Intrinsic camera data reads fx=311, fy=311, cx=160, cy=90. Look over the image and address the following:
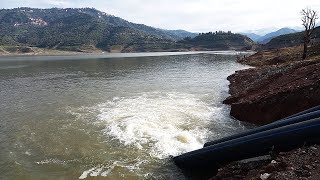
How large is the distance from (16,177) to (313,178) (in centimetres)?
1444

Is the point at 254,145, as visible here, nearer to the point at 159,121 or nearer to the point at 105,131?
the point at 159,121

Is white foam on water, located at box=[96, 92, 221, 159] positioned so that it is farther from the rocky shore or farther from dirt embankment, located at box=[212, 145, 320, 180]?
dirt embankment, located at box=[212, 145, 320, 180]

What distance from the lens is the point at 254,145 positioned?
14469mm

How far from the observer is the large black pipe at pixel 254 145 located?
13.4 metres

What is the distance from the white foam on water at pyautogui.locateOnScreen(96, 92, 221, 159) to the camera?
20891 mm

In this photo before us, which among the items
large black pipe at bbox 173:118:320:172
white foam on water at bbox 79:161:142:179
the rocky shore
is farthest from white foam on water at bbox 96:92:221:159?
the rocky shore

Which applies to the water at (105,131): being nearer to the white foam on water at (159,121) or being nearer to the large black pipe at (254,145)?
the white foam on water at (159,121)

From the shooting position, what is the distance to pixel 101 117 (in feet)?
92.3

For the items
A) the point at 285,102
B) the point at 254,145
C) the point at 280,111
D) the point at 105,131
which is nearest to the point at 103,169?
the point at 105,131

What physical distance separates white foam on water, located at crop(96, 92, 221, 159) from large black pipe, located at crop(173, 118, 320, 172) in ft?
9.23

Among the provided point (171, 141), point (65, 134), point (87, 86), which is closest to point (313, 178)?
point (171, 141)

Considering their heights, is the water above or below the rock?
below

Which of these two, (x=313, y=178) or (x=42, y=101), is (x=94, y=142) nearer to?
(x=313, y=178)

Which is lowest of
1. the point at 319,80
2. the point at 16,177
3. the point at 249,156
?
the point at 16,177
